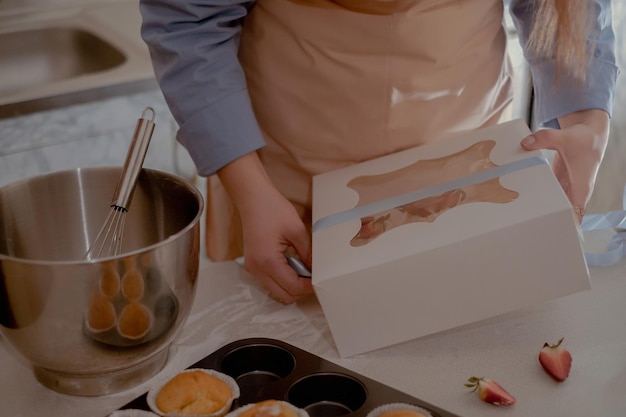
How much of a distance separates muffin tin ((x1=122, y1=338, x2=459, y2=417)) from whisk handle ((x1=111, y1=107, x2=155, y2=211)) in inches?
6.6

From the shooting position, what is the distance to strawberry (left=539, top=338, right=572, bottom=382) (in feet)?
2.56

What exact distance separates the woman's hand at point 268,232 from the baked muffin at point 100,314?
8.7 inches

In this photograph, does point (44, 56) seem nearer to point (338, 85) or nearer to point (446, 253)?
point (338, 85)

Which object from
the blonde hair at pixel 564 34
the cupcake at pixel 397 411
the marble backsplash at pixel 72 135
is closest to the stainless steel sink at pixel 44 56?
the marble backsplash at pixel 72 135

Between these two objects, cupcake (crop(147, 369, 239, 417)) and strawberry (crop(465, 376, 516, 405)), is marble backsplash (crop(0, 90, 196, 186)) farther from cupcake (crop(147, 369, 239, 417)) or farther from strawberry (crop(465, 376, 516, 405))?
strawberry (crop(465, 376, 516, 405))

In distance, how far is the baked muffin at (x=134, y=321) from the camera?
75 cm

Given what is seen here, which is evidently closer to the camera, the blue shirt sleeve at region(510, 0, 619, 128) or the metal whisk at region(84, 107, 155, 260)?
the metal whisk at region(84, 107, 155, 260)

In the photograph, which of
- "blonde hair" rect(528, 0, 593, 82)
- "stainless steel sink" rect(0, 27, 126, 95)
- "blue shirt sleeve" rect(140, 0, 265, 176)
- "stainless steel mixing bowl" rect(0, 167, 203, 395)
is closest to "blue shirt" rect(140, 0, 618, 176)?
"blue shirt sleeve" rect(140, 0, 265, 176)

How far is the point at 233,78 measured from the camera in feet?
3.19

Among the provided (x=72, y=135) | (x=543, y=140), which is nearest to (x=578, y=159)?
(x=543, y=140)

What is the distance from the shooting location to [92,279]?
0.71 meters

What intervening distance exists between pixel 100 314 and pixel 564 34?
23.7 inches

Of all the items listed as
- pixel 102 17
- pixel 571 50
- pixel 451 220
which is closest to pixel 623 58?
pixel 571 50

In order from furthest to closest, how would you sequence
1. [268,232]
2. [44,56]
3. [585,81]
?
1. [44,56]
2. [585,81]
3. [268,232]
